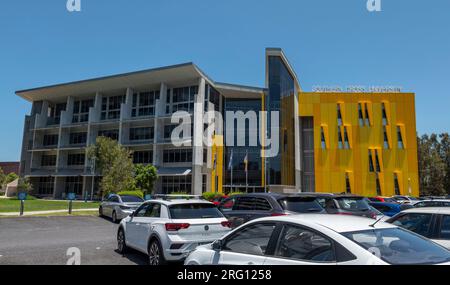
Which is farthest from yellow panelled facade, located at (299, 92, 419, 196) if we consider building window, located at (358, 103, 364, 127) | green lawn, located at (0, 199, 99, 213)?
green lawn, located at (0, 199, 99, 213)

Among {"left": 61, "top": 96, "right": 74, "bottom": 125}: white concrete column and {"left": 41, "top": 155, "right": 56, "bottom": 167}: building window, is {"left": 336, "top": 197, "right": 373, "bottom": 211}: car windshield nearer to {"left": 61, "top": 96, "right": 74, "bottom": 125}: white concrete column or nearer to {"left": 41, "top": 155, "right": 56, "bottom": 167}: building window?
{"left": 61, "top": 96, "right": 74, "bottom": 125}: white concrete column

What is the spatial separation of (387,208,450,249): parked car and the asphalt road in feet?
20.8

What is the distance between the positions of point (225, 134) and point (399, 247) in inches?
1942

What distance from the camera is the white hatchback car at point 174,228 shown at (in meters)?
7.86

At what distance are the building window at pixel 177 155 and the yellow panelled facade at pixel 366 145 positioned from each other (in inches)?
875

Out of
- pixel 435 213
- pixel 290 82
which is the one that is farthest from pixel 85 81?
pixel 435 213

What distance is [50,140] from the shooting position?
200 ft

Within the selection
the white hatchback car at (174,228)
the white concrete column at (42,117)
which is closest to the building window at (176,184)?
the white concrete column at (42,117)

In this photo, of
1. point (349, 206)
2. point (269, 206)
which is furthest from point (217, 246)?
point (349, 206)

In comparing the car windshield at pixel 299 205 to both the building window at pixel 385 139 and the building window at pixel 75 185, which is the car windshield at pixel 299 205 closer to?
the building window at pixel 75 185

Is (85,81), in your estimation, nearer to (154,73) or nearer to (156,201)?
(154,73)

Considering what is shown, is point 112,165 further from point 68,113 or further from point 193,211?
point 193,211

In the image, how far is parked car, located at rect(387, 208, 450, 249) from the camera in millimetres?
6475
